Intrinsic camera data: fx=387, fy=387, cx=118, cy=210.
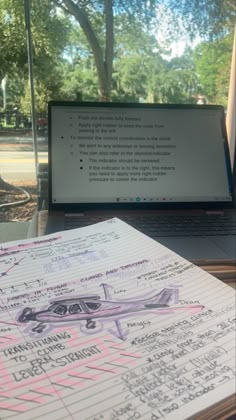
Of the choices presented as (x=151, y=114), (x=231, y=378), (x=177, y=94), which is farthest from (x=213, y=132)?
(x=231, y=378)

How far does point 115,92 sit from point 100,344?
2.79 ft

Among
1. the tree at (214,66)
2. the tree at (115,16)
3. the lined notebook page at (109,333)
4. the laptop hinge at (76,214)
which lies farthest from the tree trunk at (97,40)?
the lined notebook page at (109,333)

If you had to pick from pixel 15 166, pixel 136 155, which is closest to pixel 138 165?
pixel 136 155

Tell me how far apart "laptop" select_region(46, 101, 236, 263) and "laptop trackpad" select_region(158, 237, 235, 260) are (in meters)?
0.07

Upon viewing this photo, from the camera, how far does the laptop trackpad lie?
0.51 meters

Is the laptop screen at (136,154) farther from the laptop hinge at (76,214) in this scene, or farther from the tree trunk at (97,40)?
the tree trunk at (97,40)

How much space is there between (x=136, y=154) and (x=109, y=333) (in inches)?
18.7

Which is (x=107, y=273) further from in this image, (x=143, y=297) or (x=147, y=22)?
(x=147, y=22)

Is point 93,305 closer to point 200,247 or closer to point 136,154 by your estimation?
point 200,247

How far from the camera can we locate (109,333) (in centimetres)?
25

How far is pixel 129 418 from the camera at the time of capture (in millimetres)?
183

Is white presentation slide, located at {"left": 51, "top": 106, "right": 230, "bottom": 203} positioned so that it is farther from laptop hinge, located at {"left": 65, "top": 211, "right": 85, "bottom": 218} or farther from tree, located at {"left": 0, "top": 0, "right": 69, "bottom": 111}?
tree, located at {"left": 0, "top": 0, "right": 69, "bottom": 111}

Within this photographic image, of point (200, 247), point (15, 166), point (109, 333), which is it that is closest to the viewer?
point (109, 333)

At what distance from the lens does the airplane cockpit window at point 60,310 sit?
0.27 m
